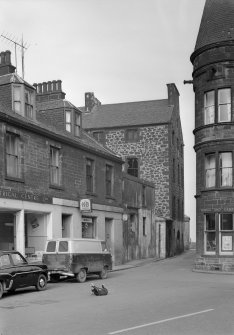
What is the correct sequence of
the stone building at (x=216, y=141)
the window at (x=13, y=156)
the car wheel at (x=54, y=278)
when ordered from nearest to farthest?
Answer: the car wheel at (x=54, y=278) < the window at (x=13, y=156) < the stone building at (x=216, y=141)

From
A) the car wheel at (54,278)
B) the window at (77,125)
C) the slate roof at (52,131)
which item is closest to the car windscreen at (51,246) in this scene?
the car wheel at (54,278)

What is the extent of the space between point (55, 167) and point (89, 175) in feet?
13.5

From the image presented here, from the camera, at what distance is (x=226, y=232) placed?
2852 cm

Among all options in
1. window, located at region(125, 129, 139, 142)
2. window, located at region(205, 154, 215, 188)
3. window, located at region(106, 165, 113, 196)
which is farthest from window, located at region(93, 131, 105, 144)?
window, located at region(205, 154, 215, 188)

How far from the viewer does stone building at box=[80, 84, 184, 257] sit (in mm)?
49250

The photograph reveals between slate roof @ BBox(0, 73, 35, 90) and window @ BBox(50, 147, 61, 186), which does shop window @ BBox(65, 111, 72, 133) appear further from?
slate roof @ BBox(0, 73, 35, 90)

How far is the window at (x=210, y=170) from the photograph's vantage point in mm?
29547

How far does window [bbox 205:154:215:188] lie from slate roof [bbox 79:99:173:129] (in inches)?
775

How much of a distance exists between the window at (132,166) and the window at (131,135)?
1867mm

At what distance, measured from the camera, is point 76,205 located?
29016mm

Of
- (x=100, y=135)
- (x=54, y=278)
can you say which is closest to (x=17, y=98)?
(x=54, y=278)

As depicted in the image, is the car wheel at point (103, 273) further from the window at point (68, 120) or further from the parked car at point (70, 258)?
the window at point (68, 120)

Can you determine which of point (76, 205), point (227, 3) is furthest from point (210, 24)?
point (76, 205)

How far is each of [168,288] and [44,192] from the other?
924cm
